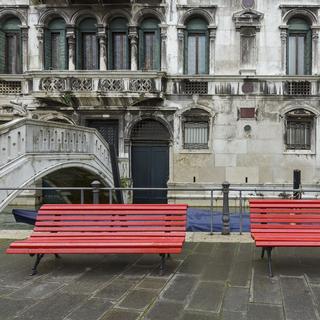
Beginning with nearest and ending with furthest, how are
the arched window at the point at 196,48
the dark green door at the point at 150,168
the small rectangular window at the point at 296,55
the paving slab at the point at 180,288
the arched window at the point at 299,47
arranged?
the paving slab at the point at 180,288 < the arched window at the point at 299,47 < the small rectangular window at the point at 296,55 < the arched window at the point at 196,48 < the dark green door at the point at 150,168

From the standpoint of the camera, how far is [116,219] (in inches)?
254

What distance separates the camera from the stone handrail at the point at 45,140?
10.8 meters

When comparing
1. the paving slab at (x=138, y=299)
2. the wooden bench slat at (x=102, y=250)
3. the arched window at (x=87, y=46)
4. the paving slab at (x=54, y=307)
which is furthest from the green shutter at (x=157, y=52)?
the paving slab at (x=54, y=307)

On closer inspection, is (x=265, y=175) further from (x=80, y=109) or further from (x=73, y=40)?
(x=73, y=40)

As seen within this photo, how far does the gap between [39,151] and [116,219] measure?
6.62 metres

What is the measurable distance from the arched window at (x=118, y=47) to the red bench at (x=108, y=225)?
48.5 ft

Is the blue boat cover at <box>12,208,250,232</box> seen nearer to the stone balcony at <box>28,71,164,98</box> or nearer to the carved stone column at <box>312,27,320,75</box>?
the stone balcony at <box>28,71,164,98</box>

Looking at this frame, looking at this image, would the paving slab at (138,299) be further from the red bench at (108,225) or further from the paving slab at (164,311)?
the red bench at (108,225)

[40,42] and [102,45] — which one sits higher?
[40,42]

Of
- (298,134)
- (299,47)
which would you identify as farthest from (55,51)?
(298,134)

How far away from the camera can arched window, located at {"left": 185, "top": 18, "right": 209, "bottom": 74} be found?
19.9 metres

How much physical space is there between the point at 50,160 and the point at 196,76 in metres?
9.02

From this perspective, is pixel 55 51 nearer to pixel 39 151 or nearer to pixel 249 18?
pixel 249 18

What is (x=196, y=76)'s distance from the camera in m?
19.4
